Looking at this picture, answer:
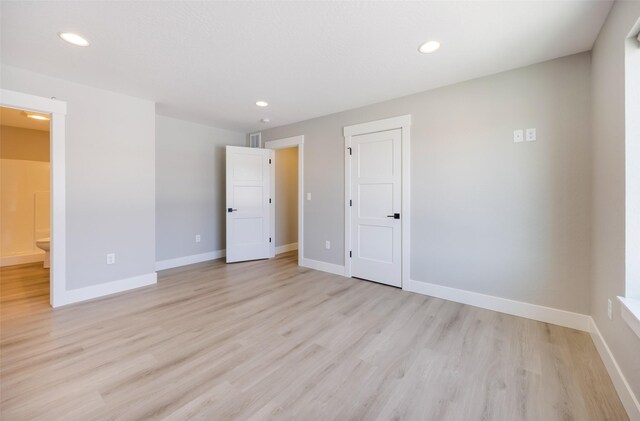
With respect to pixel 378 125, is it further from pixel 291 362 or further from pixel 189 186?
pixel 189 186

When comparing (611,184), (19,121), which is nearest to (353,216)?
(611,184)

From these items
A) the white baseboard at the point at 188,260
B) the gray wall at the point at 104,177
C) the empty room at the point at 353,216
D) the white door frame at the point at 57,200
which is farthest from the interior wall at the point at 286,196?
the white door frame at the point at 57,200

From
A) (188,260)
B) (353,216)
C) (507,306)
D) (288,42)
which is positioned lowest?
(507,306)

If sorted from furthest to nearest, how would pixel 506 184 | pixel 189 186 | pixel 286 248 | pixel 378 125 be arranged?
A: pixel 286 248
pixel 189 186
pixel 378 125
pixel 506 184

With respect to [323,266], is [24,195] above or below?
above

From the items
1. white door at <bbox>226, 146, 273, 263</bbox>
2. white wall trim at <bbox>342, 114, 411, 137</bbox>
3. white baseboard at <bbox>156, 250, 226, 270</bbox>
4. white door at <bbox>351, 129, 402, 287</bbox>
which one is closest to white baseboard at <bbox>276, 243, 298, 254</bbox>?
white door at <bbox>226, 146, 273, 263</bbox>

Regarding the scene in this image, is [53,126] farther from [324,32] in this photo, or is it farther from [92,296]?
[324,32]

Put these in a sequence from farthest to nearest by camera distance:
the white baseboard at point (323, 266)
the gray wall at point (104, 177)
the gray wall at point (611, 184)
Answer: the white baseboard at point (323, 266)
the gray wall at point (104, 177)
the gray wall at point (611, 184)

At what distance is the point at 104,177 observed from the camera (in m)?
3.12

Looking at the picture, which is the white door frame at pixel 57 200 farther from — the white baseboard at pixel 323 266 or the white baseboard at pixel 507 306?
the white baseboard at pixel 507 306

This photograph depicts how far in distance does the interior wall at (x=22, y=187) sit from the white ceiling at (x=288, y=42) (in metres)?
3.15

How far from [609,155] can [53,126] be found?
15.9ft

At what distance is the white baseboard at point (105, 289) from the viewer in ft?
9.45

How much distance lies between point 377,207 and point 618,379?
8.06ft
